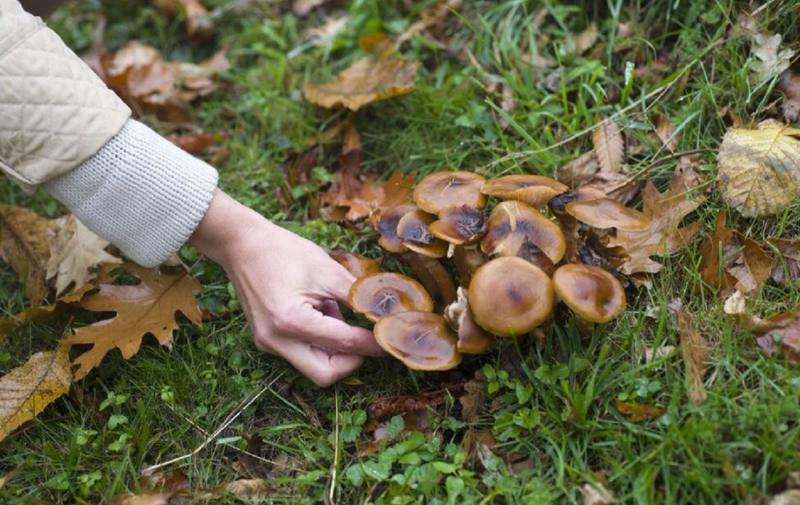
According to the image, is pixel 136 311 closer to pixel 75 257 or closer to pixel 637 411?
pixel 75 257

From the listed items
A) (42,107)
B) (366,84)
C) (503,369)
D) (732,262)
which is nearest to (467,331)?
(503,369)

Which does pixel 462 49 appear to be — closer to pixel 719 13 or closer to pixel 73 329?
pixel 719 13

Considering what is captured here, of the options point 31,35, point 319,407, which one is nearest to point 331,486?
point 319,407

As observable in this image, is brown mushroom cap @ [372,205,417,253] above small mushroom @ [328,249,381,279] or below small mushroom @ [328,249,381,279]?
above

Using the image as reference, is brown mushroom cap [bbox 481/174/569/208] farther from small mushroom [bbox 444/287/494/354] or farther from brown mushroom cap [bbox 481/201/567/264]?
small mushroom [bbox 444/287/494/354]

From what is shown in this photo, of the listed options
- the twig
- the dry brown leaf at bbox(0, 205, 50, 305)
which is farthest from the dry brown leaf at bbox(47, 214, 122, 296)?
the twig

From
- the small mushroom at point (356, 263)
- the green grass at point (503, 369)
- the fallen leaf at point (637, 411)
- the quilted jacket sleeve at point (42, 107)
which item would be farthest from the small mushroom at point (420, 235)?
the quilted jacket sleeve at point (42, 107)
